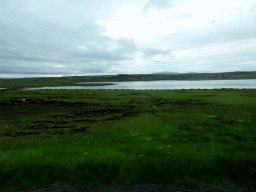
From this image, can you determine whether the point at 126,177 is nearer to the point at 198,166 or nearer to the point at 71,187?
the point at 71,187

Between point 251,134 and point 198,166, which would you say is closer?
point 198,166

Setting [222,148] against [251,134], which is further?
[251,134]

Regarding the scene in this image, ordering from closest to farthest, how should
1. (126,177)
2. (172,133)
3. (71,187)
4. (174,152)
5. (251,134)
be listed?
(71,187)
(126,177)
(174,152)
(251,134)
(172,133)

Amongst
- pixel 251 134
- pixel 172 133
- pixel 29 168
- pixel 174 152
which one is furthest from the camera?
pixel 172 133

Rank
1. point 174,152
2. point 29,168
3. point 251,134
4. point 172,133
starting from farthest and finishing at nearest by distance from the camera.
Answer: point 172,133 → point 251,134 → point 174,152 → point 29,168

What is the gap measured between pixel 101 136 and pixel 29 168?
6.72 metres

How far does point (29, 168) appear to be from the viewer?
10195mm

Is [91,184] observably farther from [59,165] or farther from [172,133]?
[172,133]

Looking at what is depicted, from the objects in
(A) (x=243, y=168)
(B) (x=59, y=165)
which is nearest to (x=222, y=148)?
(A) (x=243, y=168)

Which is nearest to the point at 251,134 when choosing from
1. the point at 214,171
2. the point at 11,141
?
the point at 214,171

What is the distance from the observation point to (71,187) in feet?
28.5

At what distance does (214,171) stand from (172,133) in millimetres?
6144

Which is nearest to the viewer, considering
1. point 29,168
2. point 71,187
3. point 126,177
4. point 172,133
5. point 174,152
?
point 71,187

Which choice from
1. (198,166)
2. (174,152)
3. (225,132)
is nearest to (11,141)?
(174,152)
